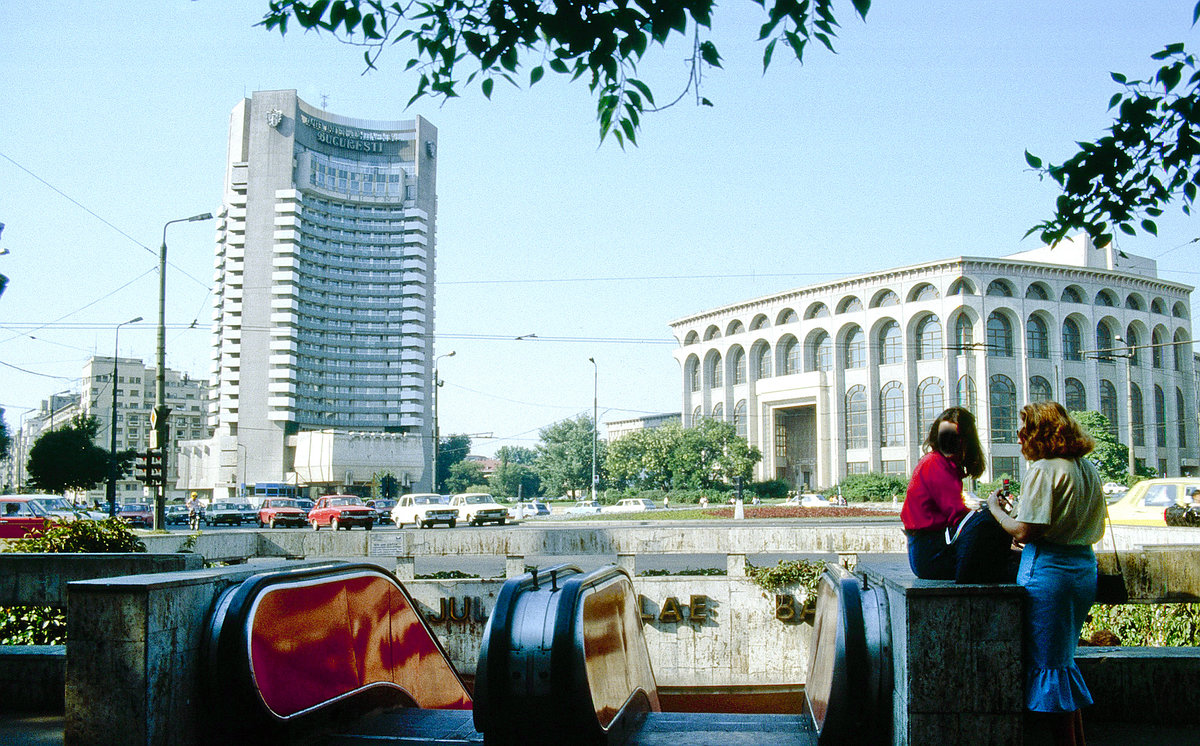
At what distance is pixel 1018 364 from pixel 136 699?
76532 millimetres

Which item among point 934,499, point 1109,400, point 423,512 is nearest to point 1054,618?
point 934,499

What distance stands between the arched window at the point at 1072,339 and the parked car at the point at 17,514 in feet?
237

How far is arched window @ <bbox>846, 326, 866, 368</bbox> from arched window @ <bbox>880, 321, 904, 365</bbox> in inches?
64.1

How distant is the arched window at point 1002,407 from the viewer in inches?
2815

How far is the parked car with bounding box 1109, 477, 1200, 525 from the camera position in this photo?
17.8 m

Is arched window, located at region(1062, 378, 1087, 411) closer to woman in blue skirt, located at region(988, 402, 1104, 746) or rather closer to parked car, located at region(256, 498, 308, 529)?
parked car, located at region(256, 498, 308, 529)

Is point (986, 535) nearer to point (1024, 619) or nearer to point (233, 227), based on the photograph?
point (1024, 619)

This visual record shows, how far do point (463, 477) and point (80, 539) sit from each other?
12013 cm

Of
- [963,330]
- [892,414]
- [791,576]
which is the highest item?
[963,330]

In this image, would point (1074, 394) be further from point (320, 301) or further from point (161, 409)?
point (320, 301)

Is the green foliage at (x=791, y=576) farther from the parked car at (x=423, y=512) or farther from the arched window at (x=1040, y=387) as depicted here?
the arched window at (x=1040, y=387)

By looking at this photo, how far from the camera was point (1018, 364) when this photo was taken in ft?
237

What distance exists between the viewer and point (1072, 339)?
7544 centimetres

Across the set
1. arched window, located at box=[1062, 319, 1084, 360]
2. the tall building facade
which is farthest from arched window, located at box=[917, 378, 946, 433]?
the tall building facade
